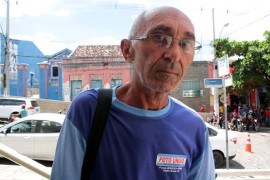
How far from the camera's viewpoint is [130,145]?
132cm

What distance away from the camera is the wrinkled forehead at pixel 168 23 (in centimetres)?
139

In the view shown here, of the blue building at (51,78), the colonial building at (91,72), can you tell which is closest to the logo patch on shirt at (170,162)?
the colonial building at (91,72)

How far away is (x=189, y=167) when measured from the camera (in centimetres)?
143

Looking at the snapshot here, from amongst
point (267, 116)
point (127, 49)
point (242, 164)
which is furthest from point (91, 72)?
point (127, 49)

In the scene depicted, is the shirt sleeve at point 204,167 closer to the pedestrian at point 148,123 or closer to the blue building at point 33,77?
the pedestrian at point 148,123

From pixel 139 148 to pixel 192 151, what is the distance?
29 cm

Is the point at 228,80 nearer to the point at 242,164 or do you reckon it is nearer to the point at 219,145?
the point at 219,145

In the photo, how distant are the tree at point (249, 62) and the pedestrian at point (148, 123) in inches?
705

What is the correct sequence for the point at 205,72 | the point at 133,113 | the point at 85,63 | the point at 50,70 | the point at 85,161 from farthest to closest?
the point at 50,70, the point at 85,63, the point at 205,72, the point at 133,113, the point at 85,161

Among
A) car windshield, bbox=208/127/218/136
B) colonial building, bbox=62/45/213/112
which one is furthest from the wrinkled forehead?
colonial building, bbox=62/45/213/112

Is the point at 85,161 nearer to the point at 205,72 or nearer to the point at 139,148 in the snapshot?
the point at 139,148

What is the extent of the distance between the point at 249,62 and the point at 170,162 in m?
18.7

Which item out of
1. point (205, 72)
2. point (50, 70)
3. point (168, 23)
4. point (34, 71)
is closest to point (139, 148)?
point (168, 23)

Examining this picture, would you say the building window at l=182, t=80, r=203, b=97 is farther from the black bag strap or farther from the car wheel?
the black bag strap
